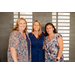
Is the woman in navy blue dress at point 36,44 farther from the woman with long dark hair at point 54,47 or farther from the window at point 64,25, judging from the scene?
the window at point 64,25

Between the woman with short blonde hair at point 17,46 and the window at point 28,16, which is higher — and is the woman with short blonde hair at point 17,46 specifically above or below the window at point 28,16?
below

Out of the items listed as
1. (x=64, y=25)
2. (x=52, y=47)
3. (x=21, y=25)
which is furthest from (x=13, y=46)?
(x=64, y=25)

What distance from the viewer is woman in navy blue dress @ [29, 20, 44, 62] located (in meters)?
1.69

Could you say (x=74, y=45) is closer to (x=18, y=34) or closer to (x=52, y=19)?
(x=52, y=19)

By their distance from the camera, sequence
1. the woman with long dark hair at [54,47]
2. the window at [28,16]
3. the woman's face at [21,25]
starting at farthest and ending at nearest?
the window at [28,16] → the woman with long dark hair at [54,47] → the woman's face at [21,25]

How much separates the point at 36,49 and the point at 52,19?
857mm

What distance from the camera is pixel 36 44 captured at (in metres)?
1.68

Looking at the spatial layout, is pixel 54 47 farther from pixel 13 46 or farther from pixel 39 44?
pixel 13 46

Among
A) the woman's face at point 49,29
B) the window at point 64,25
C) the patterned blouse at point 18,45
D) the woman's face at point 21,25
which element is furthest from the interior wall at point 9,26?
the patterned blouse at point 18,45

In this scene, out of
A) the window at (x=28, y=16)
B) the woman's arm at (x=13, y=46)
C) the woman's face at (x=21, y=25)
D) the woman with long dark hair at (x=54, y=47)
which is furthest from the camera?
the window at (x=28, y=16)

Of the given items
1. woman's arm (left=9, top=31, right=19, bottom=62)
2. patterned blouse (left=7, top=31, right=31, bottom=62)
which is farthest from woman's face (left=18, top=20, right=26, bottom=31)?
woman's arm (left=9, top=31, right=19, bottom=62)

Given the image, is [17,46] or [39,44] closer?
[17,46]

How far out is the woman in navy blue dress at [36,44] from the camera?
169 cm

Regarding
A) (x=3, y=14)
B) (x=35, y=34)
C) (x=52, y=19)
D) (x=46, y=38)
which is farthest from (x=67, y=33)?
(x=3, y=14)
